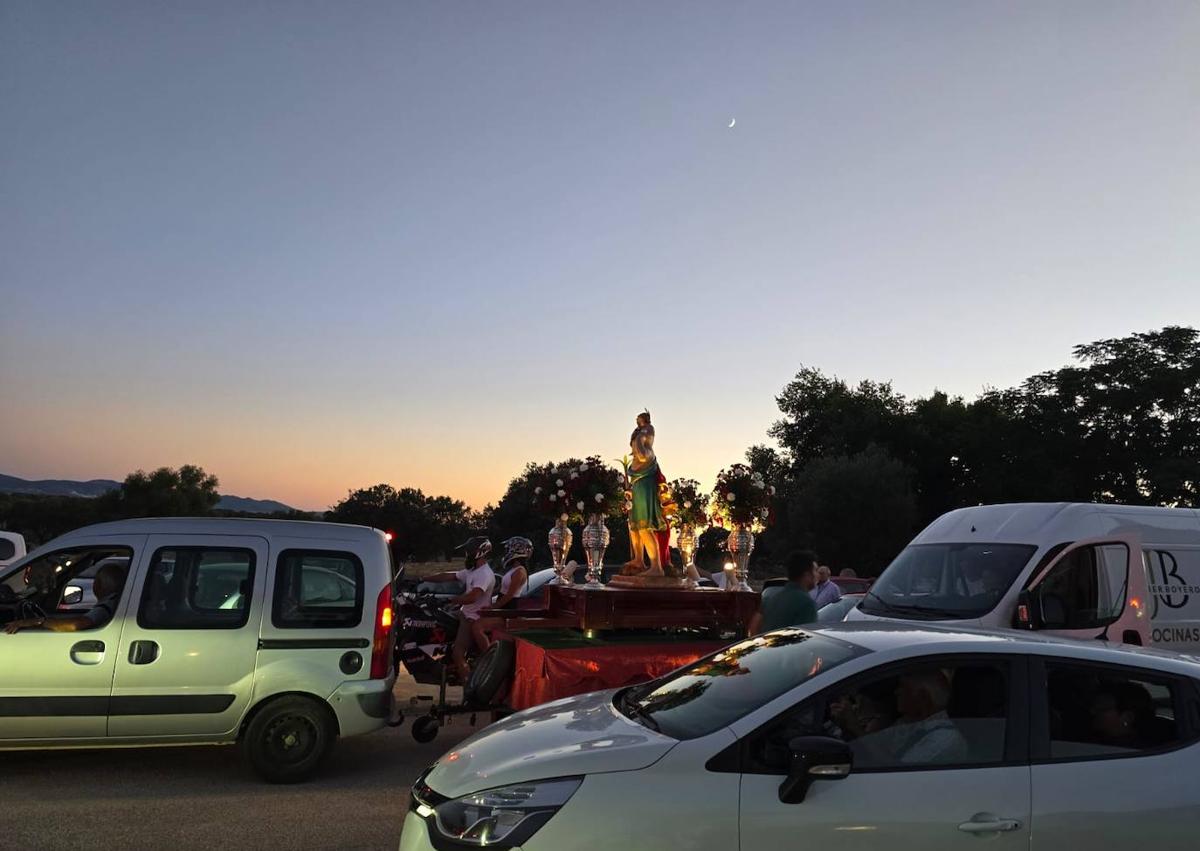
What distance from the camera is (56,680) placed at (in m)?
6.34

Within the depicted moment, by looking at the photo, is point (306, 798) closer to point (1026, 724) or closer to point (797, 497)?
point (1026, 724)

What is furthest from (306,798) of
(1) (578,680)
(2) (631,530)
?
(2) (631,530)

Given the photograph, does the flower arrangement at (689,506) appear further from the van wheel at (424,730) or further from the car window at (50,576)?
the car window at (50,576)

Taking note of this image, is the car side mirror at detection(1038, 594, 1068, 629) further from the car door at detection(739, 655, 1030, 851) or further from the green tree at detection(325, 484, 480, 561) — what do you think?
the green tree at detection(325, 484, 480, 561)

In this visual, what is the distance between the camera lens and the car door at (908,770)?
11.1ft

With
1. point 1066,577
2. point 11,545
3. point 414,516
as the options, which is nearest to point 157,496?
point 414,516

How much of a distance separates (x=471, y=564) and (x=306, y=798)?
4.05 meters

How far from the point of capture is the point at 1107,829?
139 inches

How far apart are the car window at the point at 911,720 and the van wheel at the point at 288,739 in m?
4.37

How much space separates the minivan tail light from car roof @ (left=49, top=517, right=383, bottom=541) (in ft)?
1.68

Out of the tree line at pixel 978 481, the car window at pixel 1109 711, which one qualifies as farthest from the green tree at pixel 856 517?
the car window at pixel 1109 711

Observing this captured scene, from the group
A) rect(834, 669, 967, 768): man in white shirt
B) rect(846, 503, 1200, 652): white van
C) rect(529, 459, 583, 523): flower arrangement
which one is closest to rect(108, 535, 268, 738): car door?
rect(529, 459, 583, 523): flower arrangement

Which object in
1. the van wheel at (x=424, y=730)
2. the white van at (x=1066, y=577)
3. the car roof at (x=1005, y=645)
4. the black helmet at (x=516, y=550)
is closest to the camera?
the car roof at (x=1005, y=645)

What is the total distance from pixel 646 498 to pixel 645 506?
8cm
